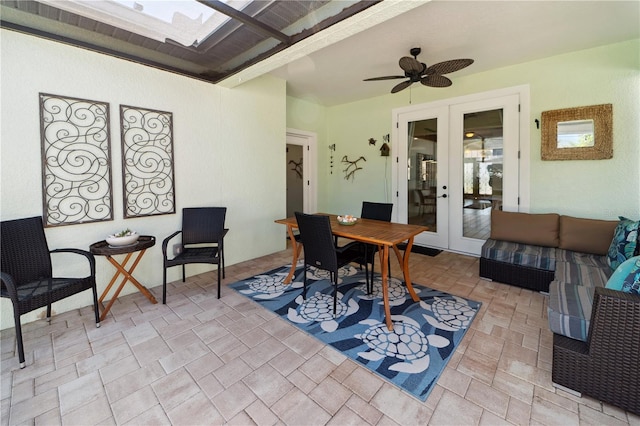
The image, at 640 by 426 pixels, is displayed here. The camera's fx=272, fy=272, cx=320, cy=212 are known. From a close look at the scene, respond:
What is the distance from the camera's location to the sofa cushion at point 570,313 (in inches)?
62.7

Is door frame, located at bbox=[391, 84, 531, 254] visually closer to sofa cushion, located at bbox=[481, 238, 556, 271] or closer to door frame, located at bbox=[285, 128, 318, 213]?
sofa cushion, located at bbox=[481, 238, 556, 271]

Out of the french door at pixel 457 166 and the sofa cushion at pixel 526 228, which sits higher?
the french door at pixel 457 166

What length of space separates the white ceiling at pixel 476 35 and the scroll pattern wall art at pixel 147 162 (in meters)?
1.48

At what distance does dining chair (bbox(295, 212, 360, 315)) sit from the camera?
2361mm

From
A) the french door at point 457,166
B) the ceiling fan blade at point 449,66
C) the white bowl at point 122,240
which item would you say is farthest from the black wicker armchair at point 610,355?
the white bowl at point 122,240

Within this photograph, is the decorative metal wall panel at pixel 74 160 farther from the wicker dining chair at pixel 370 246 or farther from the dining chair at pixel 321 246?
the wicker dining chair at pixel 370 246

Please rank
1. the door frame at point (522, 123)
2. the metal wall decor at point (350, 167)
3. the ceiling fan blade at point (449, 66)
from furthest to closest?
1. the metal wall decor at point (350, 167)
2. the door frame at point (522, 123)
3. the ceiling fan blade at point (449, 66)

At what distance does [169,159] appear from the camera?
126 inches

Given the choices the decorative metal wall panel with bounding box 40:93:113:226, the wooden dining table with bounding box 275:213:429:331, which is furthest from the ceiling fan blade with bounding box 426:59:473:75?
the decorative metal wall panel with bounding box 40:93:113:226

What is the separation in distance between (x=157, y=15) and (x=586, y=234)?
4.76 metres

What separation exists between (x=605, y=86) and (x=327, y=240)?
372cm

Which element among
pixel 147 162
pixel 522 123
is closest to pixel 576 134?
pixel 522 123

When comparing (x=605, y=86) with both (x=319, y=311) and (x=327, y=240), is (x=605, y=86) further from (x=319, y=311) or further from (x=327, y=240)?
(x=319, y=311)

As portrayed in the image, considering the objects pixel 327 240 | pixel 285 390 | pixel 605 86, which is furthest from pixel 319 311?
pixel 605 86
